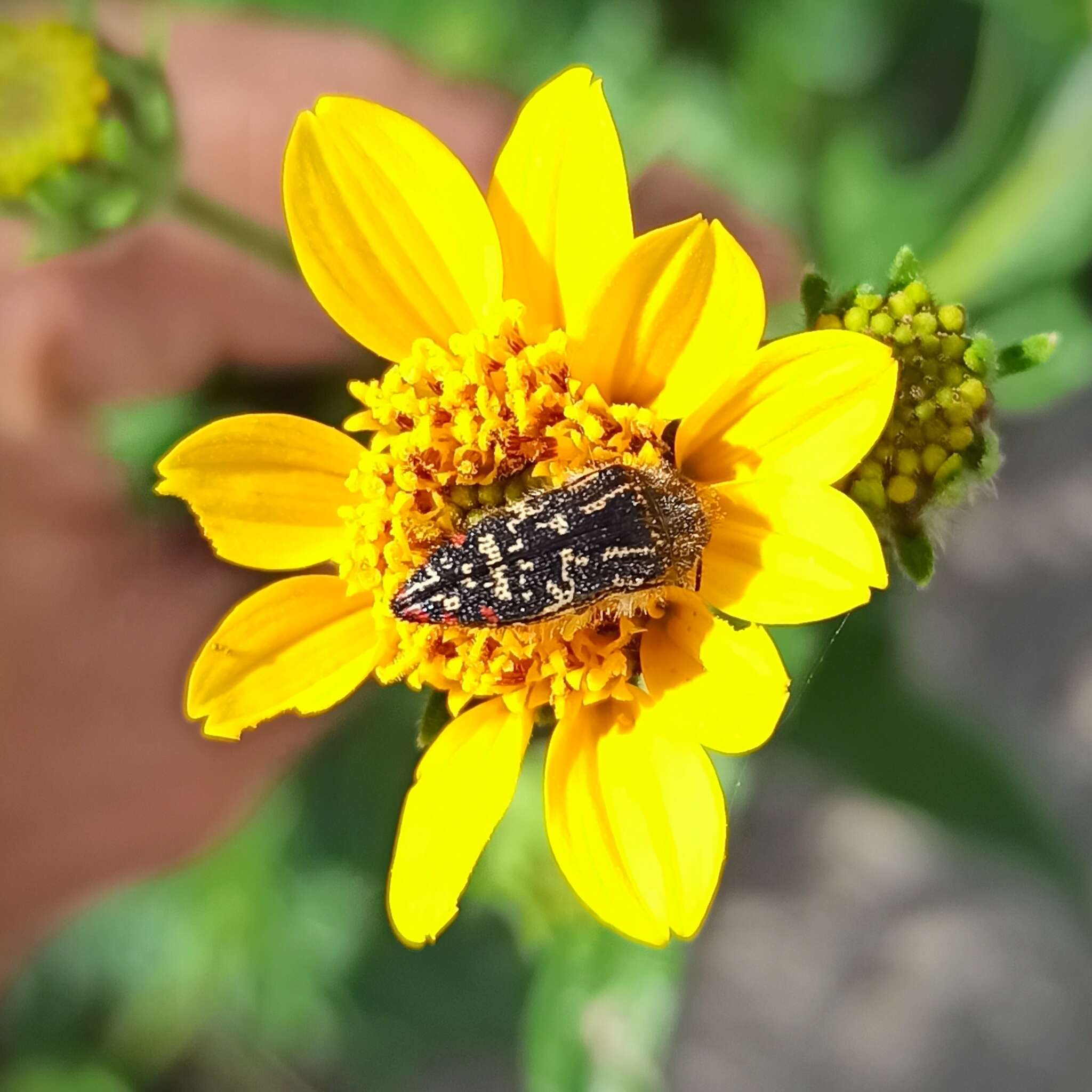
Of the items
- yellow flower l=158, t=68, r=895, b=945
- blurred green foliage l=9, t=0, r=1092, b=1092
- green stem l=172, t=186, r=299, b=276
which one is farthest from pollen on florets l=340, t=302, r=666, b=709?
green stem l=172, t=186, r=299, b=276

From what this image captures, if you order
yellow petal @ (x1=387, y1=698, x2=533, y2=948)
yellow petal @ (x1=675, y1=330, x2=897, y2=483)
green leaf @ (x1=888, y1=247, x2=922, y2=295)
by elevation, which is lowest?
yellow petal @ (x1=387, y1=698, x2=533, y2=948)

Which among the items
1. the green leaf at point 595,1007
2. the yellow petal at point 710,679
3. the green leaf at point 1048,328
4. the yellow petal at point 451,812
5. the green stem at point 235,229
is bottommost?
the green leaf at point 595,1007

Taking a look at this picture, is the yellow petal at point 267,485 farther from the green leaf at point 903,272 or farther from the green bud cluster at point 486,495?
the green leaf at point 903,272

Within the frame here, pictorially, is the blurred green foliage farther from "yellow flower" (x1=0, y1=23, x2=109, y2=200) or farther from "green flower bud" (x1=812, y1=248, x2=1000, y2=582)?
"yellow flower" (x1=0, y1=23, x2=109, y2=200)

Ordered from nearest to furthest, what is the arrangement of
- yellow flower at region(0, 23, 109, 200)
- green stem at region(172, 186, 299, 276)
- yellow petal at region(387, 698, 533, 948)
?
yellow petal at region(387, 698, 533, 948) < yellow flower at region(0, 23, 109, 200) < green stem at region(172, 186, 299, 276)

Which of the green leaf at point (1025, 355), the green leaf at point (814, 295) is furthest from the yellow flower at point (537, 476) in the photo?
the green leaf at point (1025, 355)

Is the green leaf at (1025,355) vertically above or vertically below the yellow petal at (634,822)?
above

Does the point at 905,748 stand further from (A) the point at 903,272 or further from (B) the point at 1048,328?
(A) the point at 903,272
